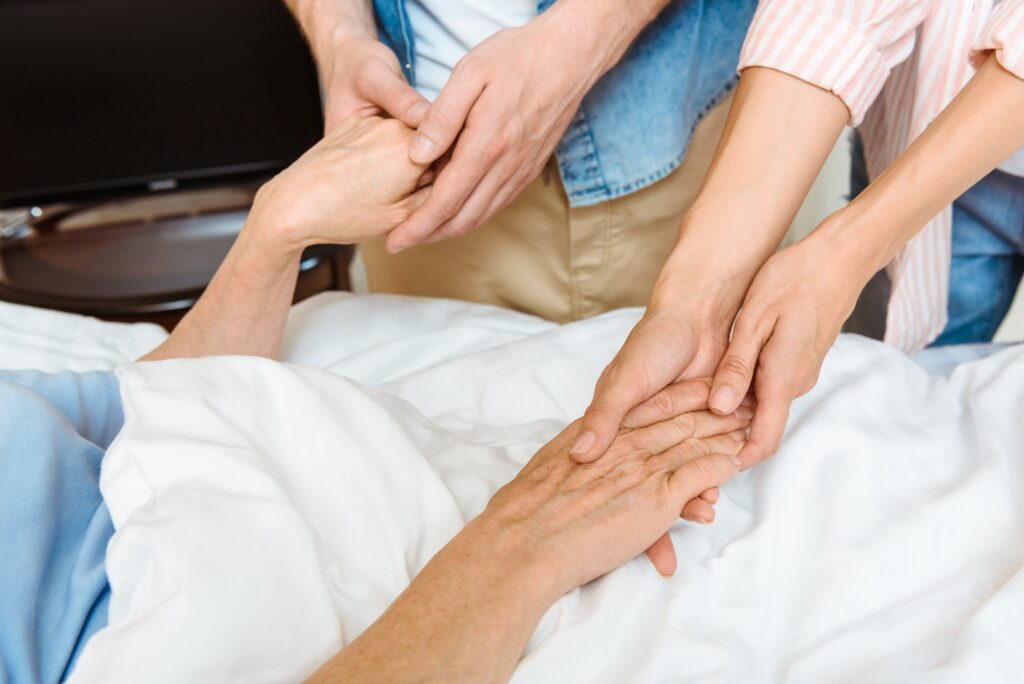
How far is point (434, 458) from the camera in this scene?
0.88 metres

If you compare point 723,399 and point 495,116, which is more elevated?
point 495,116

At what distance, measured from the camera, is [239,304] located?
1089 millimetres

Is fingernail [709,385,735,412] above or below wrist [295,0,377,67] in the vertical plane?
below

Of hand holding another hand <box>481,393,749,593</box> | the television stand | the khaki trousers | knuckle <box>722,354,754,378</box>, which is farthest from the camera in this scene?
the television stand

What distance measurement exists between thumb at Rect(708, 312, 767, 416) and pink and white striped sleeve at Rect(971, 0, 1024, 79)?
31 centimetres

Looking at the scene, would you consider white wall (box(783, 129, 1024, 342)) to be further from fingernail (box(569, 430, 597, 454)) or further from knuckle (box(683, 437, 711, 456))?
fingernail (box(569, 430, 597, 454))

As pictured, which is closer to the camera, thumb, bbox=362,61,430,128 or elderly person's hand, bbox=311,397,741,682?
elderly person's hand, bbox=311,397,741,682

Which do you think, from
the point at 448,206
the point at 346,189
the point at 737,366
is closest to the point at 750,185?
the point at 737,366

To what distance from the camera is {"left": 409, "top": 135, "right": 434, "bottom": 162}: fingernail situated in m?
1.02

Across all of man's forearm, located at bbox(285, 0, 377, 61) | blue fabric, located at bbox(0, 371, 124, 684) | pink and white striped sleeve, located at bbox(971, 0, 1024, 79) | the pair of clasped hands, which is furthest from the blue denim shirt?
blue fabric, located at bbox(0, 371, 124, 684)

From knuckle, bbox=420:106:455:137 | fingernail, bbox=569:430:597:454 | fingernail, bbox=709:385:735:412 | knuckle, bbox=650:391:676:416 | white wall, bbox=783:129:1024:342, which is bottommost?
white wall, bbox=783:129:1024:342

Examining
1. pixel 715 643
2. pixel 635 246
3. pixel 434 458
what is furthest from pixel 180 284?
pixel 715 643

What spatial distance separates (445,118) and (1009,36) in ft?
1.73

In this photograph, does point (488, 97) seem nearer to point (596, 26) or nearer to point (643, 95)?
point (596, 26)
